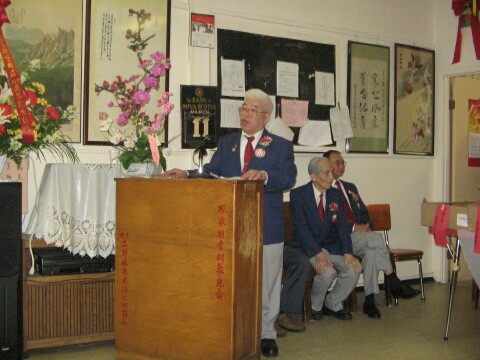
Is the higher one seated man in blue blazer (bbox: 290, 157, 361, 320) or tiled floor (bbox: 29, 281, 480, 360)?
seated man in blue blazer (bbox: 290, 157, 361, 320)

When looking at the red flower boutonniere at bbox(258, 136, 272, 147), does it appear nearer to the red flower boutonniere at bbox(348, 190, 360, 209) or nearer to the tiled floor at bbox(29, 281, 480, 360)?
the tiled floor at bbox(29, 281, 480, 360)

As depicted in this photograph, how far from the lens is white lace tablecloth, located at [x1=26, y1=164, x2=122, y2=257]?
11.1ft

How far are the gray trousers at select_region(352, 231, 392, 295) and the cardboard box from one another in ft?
3.19

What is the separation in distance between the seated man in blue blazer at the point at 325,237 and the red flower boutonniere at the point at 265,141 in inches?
46.7

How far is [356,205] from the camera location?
4977 millimetres

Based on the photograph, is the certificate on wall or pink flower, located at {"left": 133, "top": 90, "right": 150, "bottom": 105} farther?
the certificate on wall

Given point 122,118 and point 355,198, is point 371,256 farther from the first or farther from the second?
point 122,118

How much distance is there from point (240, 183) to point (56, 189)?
131cm

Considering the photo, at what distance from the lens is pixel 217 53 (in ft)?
15.1

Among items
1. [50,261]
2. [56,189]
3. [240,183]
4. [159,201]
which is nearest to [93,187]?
[56,189]

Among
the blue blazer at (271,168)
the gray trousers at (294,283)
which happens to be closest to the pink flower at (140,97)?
the blue blazer at (271,168)

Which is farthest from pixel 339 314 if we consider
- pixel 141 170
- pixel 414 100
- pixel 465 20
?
pixel 465 20

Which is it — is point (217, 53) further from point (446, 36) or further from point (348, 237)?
point (446, 36)

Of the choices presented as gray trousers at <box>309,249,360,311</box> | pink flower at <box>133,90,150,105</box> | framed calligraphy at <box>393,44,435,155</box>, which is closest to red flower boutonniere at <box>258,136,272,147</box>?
pink flower at <box>133,90,150,105</box>
